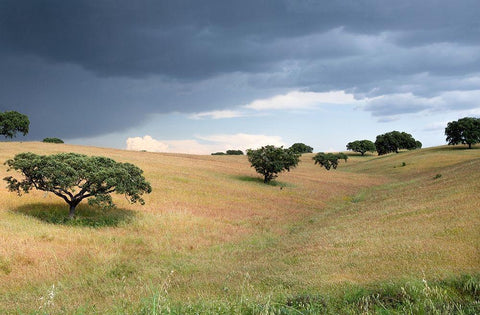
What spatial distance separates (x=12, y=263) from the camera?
47.8 feet

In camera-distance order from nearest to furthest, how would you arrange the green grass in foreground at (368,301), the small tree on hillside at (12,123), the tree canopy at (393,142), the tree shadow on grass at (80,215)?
the green grass in foreground at (368,301)
the tree shadow on grass at (80,215)
the small tree on hillside at (12,123)
the tree canopy at (393,142)

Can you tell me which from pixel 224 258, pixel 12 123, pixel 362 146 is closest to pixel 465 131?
pixel 362 146

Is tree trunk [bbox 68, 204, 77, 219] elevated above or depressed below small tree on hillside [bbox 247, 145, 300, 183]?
below

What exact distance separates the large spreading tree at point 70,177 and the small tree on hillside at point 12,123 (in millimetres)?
71016

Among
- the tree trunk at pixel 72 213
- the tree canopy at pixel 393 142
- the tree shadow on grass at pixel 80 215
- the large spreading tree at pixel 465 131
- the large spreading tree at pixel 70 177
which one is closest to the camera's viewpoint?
the large spreading tree at pixel 70 177

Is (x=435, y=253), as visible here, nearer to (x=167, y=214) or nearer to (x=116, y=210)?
(x=167, y=214)

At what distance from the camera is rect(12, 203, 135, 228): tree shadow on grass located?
883 inches

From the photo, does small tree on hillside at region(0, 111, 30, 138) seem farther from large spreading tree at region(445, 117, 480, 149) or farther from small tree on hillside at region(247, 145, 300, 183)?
large spreading tree at region(445, 117, 480, 149)

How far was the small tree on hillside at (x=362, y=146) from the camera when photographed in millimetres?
157000

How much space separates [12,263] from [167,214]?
12.9m

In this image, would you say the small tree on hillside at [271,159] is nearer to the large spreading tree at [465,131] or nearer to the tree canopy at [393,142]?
the large spreading tree at [465,131]

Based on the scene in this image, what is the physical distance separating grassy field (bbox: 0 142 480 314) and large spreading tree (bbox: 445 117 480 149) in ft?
309

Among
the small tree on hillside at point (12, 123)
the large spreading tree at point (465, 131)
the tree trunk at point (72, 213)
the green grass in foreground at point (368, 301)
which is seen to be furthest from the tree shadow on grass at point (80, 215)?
the large spreading tree at point (465, 131)

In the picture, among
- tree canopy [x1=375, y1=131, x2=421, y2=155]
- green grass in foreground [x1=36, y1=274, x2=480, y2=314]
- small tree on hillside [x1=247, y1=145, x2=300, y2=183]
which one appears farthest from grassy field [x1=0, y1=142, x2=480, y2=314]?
tree canopy [x1=375, y1=131, x2=421, y2=155]
